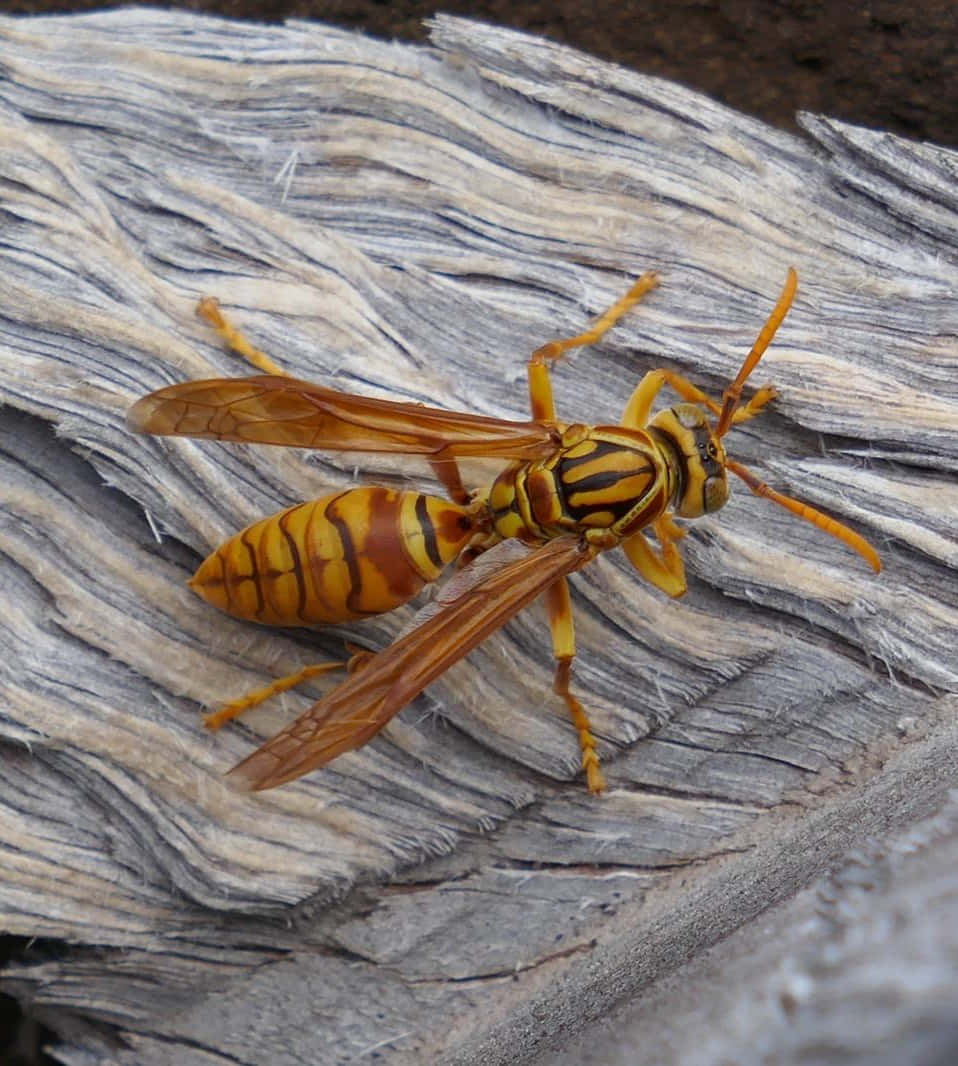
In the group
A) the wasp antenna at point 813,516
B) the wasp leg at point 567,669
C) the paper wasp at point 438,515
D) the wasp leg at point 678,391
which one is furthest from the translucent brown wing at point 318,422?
the wasp antenna at point 813,516

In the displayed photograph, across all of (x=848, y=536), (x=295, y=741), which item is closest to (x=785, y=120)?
(x=848, y=536)

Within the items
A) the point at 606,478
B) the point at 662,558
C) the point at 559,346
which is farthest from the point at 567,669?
the point at 559,346

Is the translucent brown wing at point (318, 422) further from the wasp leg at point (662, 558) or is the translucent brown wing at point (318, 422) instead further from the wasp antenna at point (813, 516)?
the wasp antenna at point (813, 516)

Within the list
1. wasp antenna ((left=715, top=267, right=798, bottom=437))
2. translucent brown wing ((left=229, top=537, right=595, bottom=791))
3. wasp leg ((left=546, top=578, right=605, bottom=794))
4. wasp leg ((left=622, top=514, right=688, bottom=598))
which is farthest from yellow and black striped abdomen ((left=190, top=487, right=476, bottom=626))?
wasp antenna ((left=715, top=267, right=798, bottom=437))

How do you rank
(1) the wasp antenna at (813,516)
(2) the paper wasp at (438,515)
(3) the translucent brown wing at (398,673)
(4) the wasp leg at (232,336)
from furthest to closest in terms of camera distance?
(4) the wasp leg at (232,336)
(1) the wasp antenna at (813,516)
(2) the paper wasp at (438,515)
(3) the translucent brown wing at (398,673)

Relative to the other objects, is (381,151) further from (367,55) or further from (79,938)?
(79,938)

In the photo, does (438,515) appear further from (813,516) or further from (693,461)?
(813,516)

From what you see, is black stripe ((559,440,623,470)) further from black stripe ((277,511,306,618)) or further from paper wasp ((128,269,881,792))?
black stripe ((277,511,306,618))
